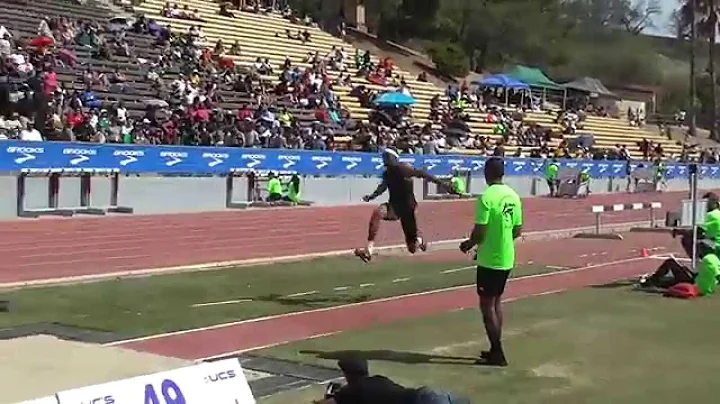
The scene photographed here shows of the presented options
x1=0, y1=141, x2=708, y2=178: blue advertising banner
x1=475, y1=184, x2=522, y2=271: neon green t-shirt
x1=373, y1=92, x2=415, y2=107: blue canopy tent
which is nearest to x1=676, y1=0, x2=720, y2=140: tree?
x1=373, y1=92, x2=415, y2=107: blue canopy tent

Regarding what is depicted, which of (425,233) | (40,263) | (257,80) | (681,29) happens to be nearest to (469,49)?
(681,29)

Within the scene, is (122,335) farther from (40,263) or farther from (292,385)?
(40,263)

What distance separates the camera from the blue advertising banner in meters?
22.9

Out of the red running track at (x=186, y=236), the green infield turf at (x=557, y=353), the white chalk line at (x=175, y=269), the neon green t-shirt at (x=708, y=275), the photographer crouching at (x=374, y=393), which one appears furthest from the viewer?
the red running track at (x=186, y=236)

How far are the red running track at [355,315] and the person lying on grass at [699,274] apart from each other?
118 centimetres

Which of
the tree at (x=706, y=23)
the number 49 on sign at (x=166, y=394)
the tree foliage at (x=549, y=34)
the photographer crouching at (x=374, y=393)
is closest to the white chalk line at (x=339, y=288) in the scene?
the photographer crouching at (x=374, y=393)

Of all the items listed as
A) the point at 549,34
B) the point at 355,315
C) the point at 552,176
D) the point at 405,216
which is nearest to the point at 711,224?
the point at 405,216

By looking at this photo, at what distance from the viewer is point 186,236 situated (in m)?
20.9

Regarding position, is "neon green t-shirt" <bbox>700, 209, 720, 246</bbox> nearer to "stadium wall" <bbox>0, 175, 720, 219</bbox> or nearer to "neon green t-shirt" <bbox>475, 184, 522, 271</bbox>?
"neon green t-shirt" <bbox>475, 184, 522, 271</bbox>

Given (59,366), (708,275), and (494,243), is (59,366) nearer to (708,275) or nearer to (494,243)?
(494,243)

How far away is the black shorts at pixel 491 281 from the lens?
1004 centimetres

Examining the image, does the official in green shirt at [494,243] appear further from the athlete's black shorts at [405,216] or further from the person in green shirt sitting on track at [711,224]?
the person in green shirt sitting on track at [711,224]

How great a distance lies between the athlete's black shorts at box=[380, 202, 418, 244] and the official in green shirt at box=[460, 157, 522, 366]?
463cm

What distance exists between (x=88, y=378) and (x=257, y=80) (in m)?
30.5
